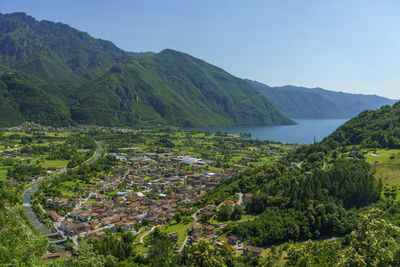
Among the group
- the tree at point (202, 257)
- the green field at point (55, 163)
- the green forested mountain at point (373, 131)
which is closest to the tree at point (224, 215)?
the tree at point (202, 257)

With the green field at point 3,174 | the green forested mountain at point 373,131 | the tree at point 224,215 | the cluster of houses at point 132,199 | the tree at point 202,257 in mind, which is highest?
the green forested mountain at point 373,131

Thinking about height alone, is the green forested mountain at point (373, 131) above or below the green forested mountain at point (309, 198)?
above

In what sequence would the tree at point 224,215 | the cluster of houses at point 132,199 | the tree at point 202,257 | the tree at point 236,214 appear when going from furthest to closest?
the cluster of houses at point 132,199 → the tree at point 224,215 → the tree at point 236,214 → the tree at point 202,257

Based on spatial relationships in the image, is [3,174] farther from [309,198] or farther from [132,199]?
[309,198]

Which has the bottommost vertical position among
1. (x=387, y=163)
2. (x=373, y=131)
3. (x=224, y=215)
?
(x=224, y=215)

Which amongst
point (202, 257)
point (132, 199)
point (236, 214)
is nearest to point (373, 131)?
point (236, 214)

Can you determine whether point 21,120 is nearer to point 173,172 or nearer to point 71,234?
point 173,172

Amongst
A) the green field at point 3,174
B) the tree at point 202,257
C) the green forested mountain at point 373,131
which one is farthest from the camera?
the green field at point 3,174

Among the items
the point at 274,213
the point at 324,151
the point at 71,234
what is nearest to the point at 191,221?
the point at 274,213

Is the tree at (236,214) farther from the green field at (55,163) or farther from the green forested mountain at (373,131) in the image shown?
the green field at (55,163)
